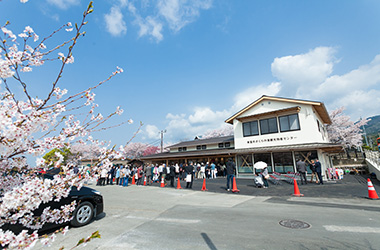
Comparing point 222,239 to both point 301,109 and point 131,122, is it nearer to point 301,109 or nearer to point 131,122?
point 131,122

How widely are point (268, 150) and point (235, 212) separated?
12064mm

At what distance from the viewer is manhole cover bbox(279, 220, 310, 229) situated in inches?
191

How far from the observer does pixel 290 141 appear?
17188mm

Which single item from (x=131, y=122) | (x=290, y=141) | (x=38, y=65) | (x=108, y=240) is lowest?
(x=108, y=240)

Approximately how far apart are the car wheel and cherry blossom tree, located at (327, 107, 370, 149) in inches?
1291

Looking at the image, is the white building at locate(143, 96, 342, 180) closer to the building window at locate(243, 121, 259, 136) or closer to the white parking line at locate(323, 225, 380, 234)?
the building window at locate(243, 121, 259, 136)

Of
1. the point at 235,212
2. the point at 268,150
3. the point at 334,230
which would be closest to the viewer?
the point at 334,230

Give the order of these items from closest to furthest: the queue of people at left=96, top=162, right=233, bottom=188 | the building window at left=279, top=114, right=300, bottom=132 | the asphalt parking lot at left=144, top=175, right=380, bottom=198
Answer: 1. the asphalt parking lot at left=144, top=175, right=380, bottom=198
2. the queue of people at left=96, top=162, right=233, bottom=188
3. the building window at left=279, top=114, right=300, bottom=132

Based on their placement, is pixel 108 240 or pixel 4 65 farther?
pixel 108 240

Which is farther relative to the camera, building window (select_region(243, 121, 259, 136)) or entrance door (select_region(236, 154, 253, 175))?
building window (select_region(243, 121, 259, 136))

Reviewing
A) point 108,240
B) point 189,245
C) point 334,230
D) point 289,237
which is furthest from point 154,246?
point 334,230

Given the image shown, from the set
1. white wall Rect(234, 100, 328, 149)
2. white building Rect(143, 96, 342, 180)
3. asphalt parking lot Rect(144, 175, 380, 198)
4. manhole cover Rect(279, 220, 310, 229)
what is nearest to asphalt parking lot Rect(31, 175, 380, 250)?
manhole cover Rect(279, 220, 310, 229)

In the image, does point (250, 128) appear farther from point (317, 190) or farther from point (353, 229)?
point (353, 229)

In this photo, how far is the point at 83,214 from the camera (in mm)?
5500
